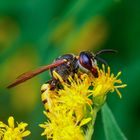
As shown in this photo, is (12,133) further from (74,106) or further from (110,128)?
(110,128)

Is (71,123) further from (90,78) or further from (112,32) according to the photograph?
(112,32)

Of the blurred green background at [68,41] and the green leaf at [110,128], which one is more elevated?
the blurred green background at [68,41]

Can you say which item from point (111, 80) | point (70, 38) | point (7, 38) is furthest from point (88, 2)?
point (111, 80)

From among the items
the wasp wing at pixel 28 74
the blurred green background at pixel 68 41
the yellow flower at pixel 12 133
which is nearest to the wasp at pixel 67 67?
the wasp wing at pixel 28 74

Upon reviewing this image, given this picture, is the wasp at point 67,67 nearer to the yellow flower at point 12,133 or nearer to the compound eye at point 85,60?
the compound eye at point 85,60

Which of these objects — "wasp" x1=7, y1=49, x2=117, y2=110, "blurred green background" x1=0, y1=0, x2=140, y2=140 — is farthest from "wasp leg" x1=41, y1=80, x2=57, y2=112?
"blurred green background" x1=0, y1=0, x2=140, y2=140

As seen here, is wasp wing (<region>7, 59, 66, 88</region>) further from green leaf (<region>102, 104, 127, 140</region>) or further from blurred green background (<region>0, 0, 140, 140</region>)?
blurred green background (<region>0, 0, 140, 140</region>)
